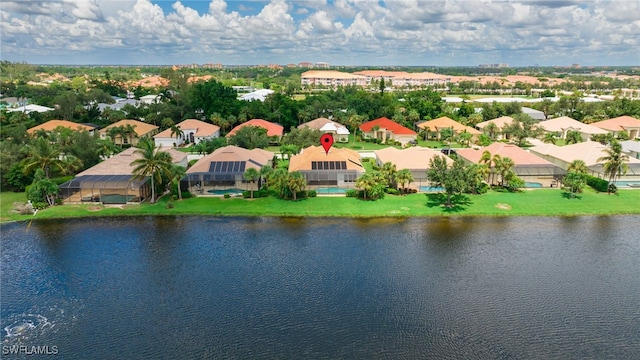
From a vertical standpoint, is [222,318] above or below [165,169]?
below

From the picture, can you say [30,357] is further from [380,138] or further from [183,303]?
[380,138]

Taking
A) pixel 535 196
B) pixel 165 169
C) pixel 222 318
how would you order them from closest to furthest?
pixel 222 318 → pixel 165 169 → pixel 535 196

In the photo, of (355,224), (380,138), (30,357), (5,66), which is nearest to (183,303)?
(30,357)

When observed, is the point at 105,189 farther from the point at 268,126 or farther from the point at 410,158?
the point at 268,126

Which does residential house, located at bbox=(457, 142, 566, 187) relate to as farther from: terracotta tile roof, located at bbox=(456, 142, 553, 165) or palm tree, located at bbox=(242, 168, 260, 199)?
palm tree, located at bbox=(242, 168, 260, 199)

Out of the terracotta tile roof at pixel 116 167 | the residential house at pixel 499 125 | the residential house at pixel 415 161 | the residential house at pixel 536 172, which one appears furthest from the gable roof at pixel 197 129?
the residential house at pixel 499 125

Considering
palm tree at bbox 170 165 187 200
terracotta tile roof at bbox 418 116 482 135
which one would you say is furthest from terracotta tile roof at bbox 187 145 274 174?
terracotta tile roof at bbox 418 116 482 135

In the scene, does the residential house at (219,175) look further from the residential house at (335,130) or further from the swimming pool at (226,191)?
the residential house at (335,130)
